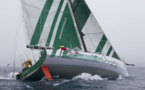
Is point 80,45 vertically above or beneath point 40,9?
beneath

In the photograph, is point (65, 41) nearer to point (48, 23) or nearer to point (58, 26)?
point (58, 26)

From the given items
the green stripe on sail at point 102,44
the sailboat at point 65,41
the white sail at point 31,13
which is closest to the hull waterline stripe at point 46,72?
the sailboat at point 65,41

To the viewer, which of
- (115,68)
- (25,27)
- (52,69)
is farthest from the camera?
(115,68)

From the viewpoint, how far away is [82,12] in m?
21.3

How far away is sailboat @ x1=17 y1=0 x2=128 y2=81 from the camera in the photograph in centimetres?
1605

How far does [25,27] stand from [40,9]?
2.22 m

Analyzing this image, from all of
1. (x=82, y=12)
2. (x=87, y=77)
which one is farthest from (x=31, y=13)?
(x=87, y=77)

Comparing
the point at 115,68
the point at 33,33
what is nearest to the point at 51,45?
the point at 33,33

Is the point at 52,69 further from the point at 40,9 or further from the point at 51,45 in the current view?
the point at 40,9

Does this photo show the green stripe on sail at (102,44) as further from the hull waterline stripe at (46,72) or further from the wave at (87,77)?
the hull waterline stripe at (46,72)

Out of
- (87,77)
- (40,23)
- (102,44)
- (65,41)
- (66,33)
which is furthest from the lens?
(102,44)

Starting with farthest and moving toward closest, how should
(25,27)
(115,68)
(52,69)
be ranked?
(115,68) < (25,27) < (52,69)

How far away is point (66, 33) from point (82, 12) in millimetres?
3476

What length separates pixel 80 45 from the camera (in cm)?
1936
